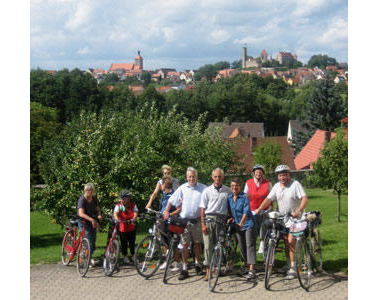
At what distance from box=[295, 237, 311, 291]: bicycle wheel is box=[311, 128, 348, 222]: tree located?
16.7 m

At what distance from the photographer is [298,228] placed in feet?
24.2

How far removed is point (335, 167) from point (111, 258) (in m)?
17.8

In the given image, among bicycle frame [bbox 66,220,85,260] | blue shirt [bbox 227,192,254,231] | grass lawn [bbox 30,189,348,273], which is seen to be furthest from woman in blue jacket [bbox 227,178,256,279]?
bicycle frame [bbox 66,220,85,260]

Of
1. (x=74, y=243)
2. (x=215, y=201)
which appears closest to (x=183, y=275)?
(x=215, y=201)

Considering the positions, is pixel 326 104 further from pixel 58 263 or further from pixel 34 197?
pixel 58 263

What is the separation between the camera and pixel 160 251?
8.22m

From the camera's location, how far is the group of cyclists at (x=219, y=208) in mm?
7582

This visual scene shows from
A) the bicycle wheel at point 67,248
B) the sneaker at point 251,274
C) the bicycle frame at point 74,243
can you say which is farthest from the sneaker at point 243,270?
the bicycle wheel at point 67,248

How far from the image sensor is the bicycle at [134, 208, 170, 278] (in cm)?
805

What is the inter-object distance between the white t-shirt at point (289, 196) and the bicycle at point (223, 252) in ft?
2.69

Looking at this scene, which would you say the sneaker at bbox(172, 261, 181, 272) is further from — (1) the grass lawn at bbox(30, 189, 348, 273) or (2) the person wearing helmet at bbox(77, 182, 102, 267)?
(2) the person wearing helmet at bbox(77, 182, 102, 267)
